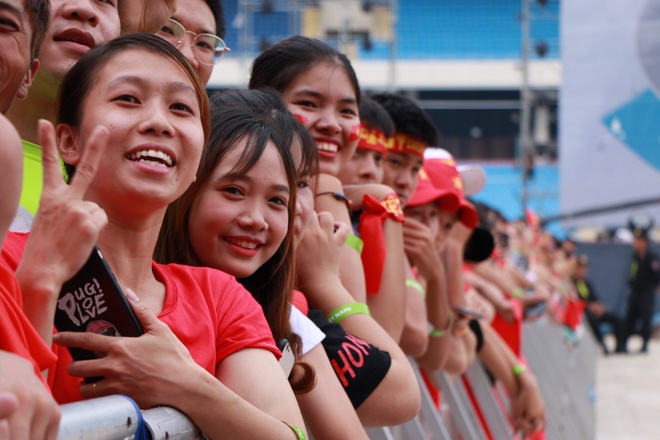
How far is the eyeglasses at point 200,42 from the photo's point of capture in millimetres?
2199

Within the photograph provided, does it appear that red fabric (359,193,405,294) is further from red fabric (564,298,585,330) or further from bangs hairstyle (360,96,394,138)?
red fabric (564,298,585,330)

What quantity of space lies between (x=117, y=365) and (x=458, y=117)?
25.2 metres

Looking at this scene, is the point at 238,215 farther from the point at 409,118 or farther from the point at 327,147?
the point at 409,118

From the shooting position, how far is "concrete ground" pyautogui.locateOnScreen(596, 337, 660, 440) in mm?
7047

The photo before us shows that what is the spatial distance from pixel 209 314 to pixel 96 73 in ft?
1.15

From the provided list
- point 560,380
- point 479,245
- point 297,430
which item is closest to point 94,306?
point 297,430

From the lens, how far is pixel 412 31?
23875mm

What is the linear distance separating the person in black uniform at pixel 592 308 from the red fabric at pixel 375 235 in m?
10.5

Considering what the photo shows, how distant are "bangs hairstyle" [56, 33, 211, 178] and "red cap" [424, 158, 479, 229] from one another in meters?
1.84

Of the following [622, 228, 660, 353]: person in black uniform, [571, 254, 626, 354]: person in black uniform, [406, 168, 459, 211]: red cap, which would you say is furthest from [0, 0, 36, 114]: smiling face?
[622, 228, 660, 353]: person in black uniform

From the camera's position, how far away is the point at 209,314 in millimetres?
1396

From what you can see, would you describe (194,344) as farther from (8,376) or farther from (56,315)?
(8,376)

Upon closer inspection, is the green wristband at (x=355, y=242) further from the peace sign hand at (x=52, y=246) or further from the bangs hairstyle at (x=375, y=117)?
the peace sign hand at (x=52, y=246)

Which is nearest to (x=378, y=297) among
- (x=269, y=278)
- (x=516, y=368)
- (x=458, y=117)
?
(x=269, y=278)
